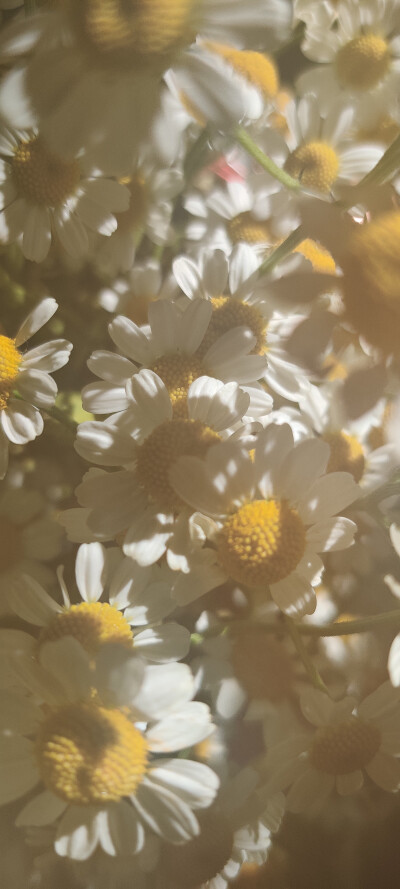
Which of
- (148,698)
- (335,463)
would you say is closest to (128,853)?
(148,698)

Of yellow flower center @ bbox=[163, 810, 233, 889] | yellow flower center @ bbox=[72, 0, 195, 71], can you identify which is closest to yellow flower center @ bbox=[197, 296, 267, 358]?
yellow flower center @ bbox=[72, 0, 195, 71]

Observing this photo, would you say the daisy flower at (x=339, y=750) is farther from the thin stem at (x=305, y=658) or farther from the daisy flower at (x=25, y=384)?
the daisy flower at (x=25, y=384)

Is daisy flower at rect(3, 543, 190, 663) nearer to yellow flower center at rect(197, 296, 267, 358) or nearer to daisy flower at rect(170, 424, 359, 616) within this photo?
daisy flower at rect(170, 424, 359, 616)

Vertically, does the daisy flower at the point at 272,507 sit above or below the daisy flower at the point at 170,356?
below

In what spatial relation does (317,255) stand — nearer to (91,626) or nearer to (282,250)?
(282,250)

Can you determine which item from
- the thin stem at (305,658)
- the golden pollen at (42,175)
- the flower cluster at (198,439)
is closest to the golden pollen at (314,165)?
the flower cluster at (198,439)

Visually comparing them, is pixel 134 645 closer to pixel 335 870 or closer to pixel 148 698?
pixel 148 698
